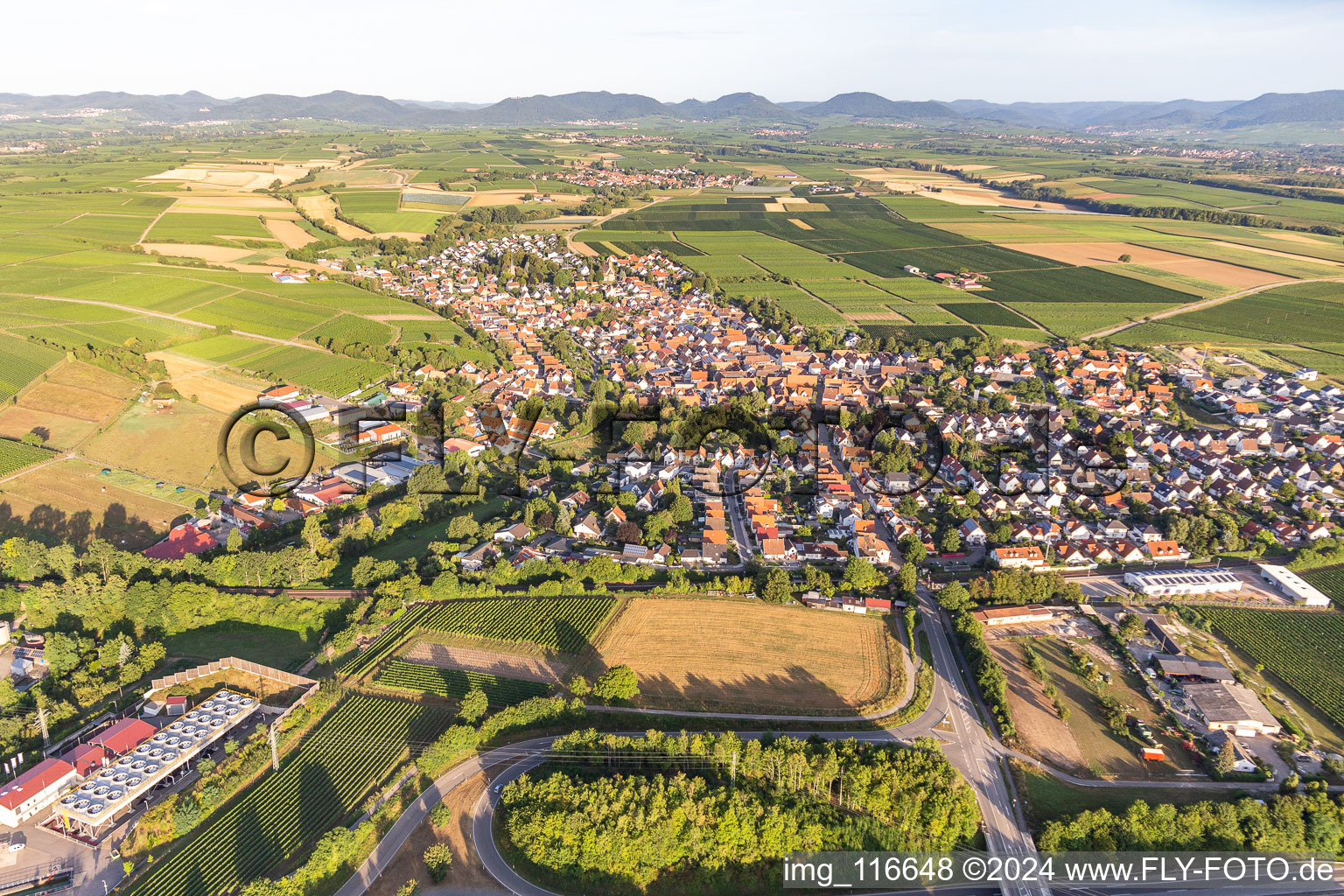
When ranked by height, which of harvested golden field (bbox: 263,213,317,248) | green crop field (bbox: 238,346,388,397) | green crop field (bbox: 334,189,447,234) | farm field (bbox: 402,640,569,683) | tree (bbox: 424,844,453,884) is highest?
green crop field (bbox: 334,189,447,234)

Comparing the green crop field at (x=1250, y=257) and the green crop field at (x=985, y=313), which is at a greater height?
the green crop field at (x=1250, y=257)

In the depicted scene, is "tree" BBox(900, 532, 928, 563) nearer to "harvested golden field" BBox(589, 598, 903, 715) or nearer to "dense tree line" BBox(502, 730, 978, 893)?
"harvested golden field" BBox(589, 598, 903, 715)

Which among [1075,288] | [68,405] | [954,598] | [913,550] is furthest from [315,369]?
[1075,288]

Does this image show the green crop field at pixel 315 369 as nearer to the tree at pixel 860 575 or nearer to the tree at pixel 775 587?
the tree at pixel 775 587

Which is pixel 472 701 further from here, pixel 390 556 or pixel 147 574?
pixel 147 574

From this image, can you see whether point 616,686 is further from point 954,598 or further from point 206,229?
point 206,229

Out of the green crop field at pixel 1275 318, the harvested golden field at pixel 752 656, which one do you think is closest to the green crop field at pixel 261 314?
the harvested golden field at pixel 752 656

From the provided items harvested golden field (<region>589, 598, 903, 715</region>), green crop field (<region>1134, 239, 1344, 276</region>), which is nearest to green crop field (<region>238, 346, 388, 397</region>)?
harvested golden field (<region>589, 598, 903, 715</region>)
